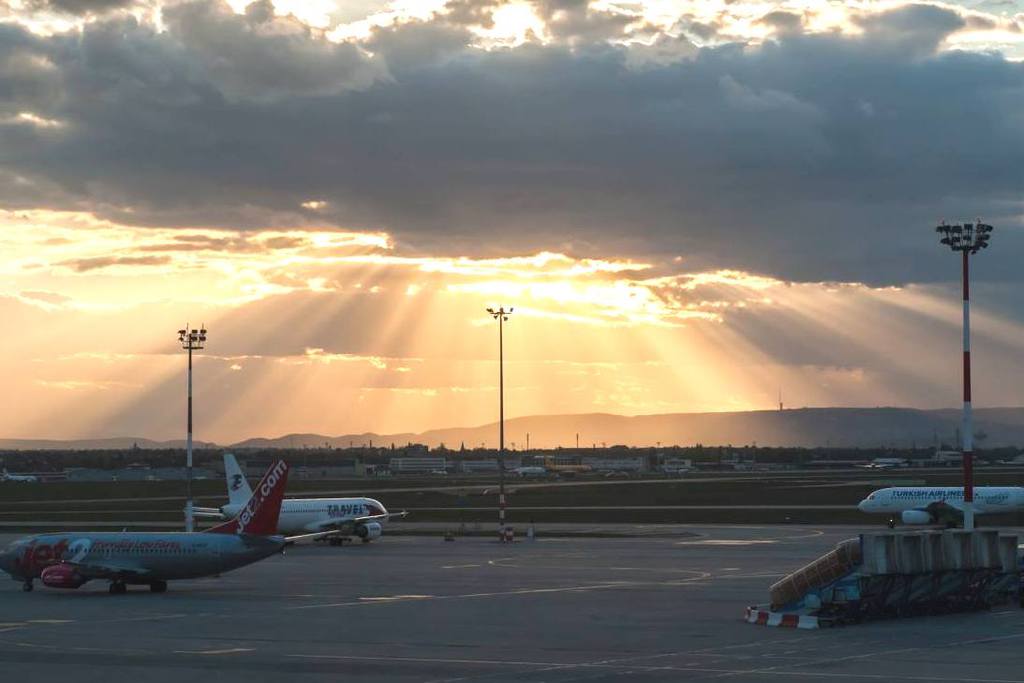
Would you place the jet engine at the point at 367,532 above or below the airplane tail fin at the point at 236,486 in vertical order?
below

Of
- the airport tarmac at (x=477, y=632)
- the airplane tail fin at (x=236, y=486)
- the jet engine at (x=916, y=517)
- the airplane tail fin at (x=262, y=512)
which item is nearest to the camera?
the airport tarmac at (x=477, y=632)

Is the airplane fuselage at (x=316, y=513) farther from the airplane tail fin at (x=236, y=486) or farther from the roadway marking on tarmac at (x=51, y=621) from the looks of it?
the roadway marking on tarmac at (x=51, y=621)

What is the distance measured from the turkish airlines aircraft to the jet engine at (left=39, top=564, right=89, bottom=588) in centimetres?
6765

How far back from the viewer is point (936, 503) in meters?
114

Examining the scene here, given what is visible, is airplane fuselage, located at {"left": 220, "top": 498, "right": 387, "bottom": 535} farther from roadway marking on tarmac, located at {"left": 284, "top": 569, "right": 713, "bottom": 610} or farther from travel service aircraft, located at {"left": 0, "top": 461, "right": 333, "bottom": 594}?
roadway marking on tarmac, located at {"left": 284, "top": 569, "right": 713, "bottom": 610}

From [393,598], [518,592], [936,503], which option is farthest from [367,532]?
[936,503]

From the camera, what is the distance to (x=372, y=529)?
101125 millimetres

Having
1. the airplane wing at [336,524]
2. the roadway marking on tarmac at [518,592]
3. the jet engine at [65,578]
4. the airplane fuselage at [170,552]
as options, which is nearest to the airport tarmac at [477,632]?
the roadway marking on tarmac at [518,592]

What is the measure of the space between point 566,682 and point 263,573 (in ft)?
141

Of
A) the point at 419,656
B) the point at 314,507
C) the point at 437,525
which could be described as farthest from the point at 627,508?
the point at 419,656

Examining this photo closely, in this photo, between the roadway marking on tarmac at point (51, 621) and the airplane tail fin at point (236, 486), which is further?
the airplane tail fin at point (236, 486)

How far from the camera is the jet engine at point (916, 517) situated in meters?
113

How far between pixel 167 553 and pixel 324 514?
4003cm

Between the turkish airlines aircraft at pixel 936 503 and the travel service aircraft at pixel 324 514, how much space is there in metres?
40.1
